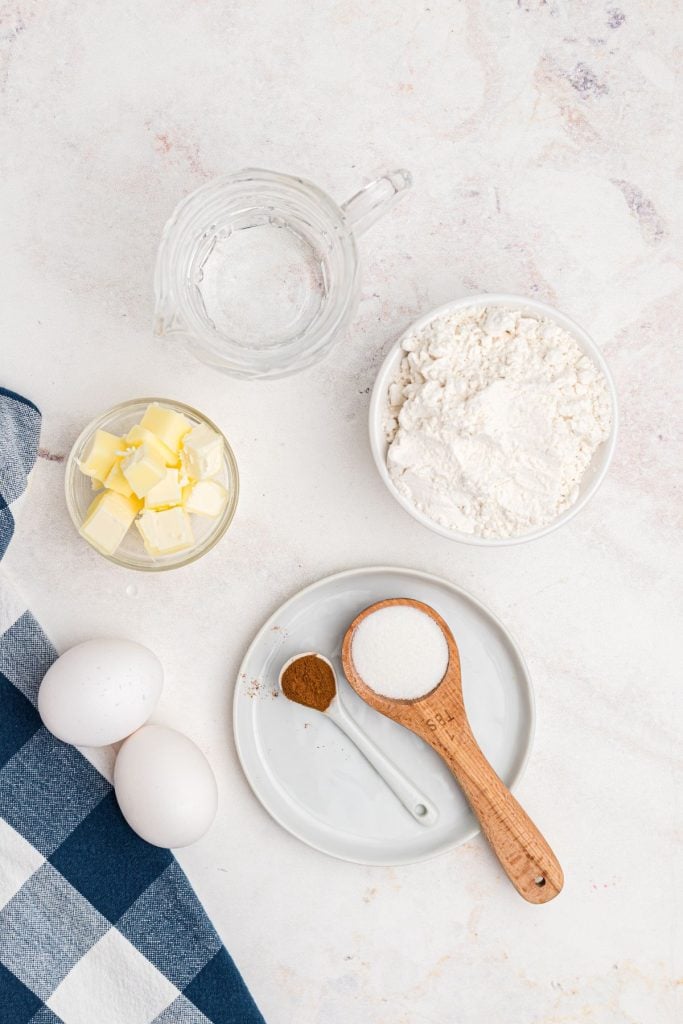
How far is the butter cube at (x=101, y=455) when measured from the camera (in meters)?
0.83

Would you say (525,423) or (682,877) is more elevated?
(525,423)

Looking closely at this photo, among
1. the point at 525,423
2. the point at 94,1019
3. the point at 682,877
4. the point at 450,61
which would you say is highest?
the point at 450,61

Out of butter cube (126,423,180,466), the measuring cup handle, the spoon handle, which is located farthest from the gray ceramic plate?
the measuring cup handle

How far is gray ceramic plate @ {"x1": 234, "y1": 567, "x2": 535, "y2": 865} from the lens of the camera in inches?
36.4

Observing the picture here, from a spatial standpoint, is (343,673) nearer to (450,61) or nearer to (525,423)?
(525,423)

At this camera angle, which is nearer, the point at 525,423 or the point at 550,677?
the point at 525,423

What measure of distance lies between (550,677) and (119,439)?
0.57 meters

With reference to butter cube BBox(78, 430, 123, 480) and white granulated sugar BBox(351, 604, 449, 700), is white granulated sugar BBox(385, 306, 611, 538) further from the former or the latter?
butter cube BBox(78, 430, 123, 480)

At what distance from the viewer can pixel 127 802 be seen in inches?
34.2

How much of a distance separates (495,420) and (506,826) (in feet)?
1.52

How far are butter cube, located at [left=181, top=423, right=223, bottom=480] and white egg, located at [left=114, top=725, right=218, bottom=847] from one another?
302mm

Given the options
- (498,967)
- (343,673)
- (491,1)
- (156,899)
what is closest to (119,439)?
(343,673)

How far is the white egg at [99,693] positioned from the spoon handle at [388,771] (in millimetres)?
213

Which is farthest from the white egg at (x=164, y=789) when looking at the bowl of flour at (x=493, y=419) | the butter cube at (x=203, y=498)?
the bowl of flour at (x=493, y=419)
